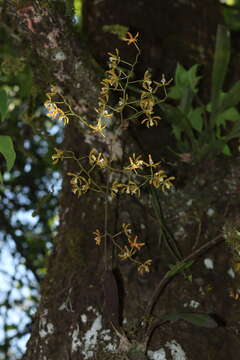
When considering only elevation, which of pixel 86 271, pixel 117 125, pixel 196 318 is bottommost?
pixel 196 318

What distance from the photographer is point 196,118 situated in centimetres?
143

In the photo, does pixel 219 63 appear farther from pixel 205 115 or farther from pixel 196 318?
pixel 196 318

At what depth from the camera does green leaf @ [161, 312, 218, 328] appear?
103 centimetres

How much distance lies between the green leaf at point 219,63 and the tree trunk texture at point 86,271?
0.22 m

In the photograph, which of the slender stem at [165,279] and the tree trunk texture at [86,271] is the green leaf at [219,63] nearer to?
the tree trunk texture at [86,271]

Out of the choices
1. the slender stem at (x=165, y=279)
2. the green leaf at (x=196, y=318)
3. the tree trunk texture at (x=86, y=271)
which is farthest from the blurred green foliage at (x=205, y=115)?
the green leaf at (x=196, y=318)

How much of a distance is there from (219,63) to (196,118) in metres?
0.18

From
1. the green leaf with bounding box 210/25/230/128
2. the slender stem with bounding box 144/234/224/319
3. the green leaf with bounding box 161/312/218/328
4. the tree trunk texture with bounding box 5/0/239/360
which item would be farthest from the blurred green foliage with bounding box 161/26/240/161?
the green leaf with bounding box 161/312/218/328

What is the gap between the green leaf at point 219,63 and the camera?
130 centimetres

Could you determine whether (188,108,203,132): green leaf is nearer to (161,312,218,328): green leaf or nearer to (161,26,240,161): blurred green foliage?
(161,26,240,161): blurred green foliage

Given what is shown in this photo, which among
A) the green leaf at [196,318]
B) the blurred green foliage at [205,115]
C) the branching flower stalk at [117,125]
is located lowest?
the green leaf at [196,318]

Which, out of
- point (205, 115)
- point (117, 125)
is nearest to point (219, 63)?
point (205, 115)

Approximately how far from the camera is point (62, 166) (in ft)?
5.04

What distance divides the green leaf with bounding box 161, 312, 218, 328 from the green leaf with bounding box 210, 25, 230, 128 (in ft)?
1.88
